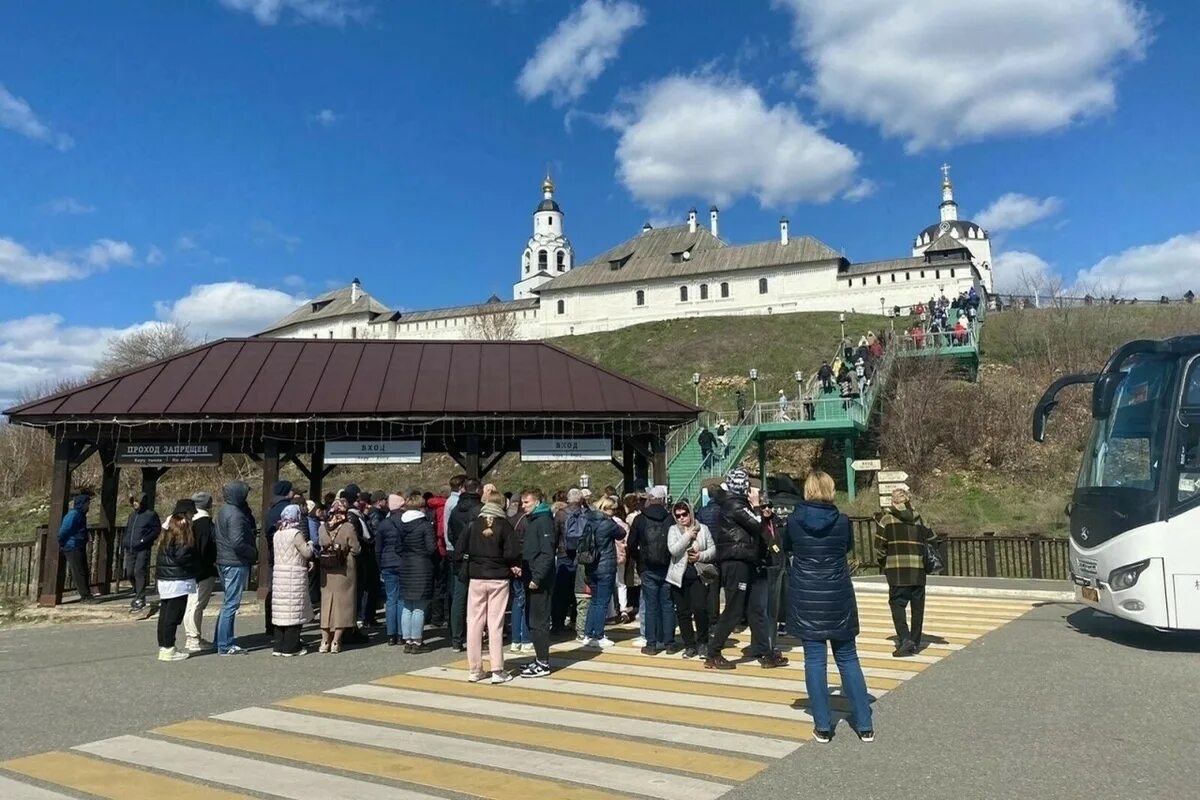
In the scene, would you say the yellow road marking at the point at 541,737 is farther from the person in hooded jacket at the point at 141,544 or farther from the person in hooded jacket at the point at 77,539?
the person in hooded jacket at the point at 77,539

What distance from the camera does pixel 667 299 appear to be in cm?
7325

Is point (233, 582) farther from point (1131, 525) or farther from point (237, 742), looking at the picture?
point (1131, 525)

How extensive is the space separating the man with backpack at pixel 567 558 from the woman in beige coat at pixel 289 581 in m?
2.99

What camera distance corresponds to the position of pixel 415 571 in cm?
893

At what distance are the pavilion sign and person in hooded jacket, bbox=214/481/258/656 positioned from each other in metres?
4.83

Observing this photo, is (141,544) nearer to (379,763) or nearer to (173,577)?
(173,577)

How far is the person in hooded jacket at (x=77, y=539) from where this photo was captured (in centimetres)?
1275

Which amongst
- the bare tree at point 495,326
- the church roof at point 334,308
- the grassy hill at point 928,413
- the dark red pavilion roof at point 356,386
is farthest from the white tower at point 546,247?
the dark red pavilion roof at point 356,386

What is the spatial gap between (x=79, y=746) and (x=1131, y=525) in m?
10.2

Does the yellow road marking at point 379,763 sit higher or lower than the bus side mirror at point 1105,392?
lower

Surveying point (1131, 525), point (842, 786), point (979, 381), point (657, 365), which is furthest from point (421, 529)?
point (657, 365)

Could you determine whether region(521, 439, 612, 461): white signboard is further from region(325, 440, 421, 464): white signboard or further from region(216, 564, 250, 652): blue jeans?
region(216, 564, 250, 652): blue jeans

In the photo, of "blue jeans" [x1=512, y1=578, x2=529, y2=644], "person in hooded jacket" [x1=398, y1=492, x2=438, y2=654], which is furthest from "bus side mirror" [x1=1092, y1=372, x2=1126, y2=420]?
"person in hooded jacket" [x1=398, y1=492, x2=438, y2=654]

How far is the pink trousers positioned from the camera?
25.0 ft
